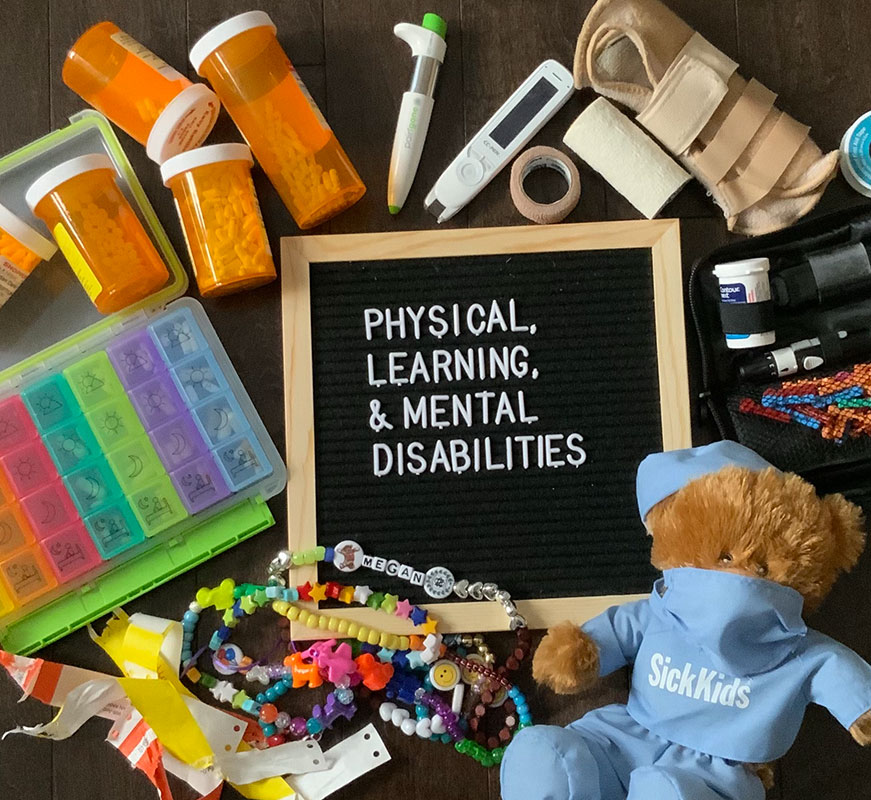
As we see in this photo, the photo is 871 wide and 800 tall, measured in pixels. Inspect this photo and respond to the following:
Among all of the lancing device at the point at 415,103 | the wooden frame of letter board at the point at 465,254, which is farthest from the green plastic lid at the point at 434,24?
the wooden frame of letter board at the point at 465,254

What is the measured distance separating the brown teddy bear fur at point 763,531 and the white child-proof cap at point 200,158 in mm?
612

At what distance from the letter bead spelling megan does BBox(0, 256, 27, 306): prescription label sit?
0.59m

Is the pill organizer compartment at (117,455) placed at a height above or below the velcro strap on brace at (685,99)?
below

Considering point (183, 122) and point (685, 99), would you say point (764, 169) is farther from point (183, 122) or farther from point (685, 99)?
point (183, 122)

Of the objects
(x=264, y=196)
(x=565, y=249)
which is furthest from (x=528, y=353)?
(x=264, y=196)

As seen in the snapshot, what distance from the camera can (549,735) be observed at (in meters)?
0.83

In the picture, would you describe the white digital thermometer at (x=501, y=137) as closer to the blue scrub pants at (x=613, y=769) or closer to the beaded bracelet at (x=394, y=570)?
the beaded bracelet at (x=394, y=570)

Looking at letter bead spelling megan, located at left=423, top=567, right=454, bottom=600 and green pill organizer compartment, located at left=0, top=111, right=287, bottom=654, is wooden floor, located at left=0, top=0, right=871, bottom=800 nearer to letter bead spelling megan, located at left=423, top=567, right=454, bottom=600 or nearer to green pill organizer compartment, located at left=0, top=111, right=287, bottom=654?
green pill organizer compartment, located at left=0, top=111, right=287, bottom=654

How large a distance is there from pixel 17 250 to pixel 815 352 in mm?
928

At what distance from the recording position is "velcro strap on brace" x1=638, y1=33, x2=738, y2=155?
961 mm

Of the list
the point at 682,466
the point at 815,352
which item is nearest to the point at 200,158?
the point at 682,466

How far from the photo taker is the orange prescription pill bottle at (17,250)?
36.6 inches

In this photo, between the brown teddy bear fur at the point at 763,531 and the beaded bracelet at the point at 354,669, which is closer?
the brown teddy bear fur at the point at 763,531

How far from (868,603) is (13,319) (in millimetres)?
1075
